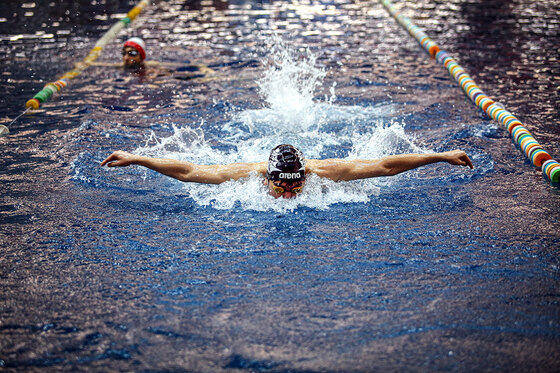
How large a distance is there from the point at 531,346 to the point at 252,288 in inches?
64.6

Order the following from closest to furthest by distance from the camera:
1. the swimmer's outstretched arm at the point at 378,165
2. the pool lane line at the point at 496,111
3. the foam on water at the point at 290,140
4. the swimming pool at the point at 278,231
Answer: the swimming pool at the point at 278,231, the swimmer's outstretched arm at the point at 378,165, the foam on water at the point at 290,140, the pool lane line at the point at 496,111

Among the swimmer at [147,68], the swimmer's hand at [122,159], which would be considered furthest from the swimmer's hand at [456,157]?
the swimmer at [147,68]

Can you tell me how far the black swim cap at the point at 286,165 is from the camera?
14.2 ft

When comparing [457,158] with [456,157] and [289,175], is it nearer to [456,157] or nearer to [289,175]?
[456,157]

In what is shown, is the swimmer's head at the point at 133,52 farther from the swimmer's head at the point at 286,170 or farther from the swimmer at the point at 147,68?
the swimmer's head at the point at 286,170

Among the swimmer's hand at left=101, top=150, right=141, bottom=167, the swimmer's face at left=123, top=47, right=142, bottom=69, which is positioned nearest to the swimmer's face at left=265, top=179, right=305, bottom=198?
the swimmer's hand at left=101, top=150, right=141, bottom=167

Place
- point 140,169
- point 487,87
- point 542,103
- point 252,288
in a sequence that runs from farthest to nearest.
→ 1. point 487,87
2. point 542,103
3. point 140,169
4. point 252,288

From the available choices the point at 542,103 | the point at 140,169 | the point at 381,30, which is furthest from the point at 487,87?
the point at 140,169

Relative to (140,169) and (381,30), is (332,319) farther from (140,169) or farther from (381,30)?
(381,30)

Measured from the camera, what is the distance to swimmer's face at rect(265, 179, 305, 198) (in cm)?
441

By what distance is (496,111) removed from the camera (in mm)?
6469

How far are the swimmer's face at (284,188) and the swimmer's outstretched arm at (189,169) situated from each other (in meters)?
0.21

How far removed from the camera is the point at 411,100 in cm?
702

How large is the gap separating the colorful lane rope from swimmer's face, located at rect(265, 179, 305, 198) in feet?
12.9
